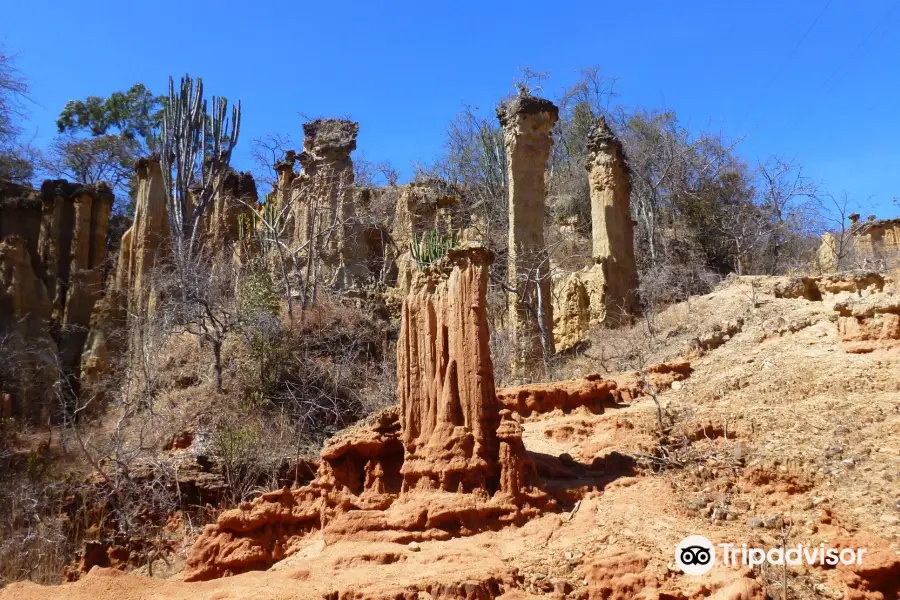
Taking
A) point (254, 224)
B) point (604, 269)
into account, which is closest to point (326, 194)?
point (254, 224)

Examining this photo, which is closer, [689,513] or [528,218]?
[689,513]

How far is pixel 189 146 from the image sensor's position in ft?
61.5

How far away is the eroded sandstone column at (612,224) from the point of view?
17281 millimetres

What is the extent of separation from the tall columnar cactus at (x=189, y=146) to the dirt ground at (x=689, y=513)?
1154cm

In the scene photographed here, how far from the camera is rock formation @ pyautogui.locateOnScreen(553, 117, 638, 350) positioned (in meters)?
17.3

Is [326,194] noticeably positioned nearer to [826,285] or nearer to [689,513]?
[826,285]

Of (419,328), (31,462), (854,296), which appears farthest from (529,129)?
(31,462)

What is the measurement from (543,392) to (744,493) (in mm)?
3582

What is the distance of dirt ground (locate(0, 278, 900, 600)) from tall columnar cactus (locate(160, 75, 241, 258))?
11.5 m

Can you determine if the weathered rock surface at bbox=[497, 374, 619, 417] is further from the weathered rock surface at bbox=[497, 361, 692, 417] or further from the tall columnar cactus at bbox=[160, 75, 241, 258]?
the tall columnar cactus at bbox=[160, 75, 241, 258]

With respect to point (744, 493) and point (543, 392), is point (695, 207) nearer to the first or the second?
point (543, 392)

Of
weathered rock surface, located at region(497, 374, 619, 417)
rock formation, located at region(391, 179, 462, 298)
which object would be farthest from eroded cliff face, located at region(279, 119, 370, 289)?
weathered rock surface, located at region(497, 374, 619, 417)

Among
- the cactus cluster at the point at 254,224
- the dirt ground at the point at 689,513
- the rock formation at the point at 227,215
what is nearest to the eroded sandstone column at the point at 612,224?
the dirt ground at the point at 689,513

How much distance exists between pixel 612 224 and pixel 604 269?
47.7 inches
